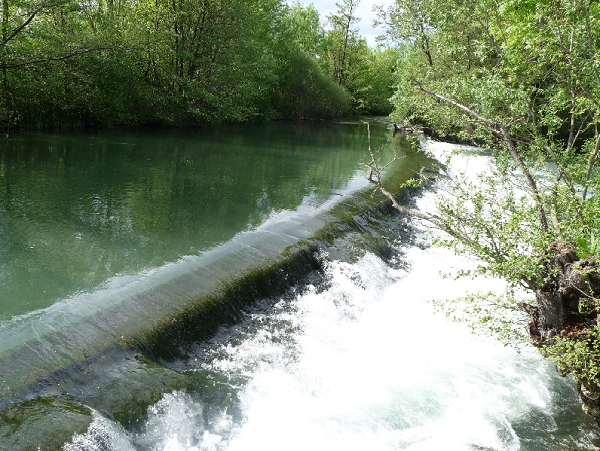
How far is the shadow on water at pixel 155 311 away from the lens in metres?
4.50

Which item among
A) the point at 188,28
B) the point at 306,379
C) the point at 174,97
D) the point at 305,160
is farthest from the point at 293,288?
the point at 188,28

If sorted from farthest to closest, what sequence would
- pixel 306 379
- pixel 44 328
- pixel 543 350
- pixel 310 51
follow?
1. pixel 310 51
2. pixel 306 379
3. pixel 44 328
4. pixel 543 350

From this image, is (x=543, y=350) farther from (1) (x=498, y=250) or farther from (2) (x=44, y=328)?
(2) (x=44, y=328)

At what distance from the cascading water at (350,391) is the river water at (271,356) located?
0.07 ft

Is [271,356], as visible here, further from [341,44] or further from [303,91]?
[341,44]

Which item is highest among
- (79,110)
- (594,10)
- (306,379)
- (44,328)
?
(594,10)

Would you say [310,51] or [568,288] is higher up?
[310,51]

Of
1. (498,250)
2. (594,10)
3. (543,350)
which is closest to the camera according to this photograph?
(543,350)

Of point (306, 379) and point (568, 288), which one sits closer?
point (568, 288)

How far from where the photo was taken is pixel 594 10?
21.5ft

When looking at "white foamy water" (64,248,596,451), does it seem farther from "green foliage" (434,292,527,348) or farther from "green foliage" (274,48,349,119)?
"green foliage" (274,48,349,119)

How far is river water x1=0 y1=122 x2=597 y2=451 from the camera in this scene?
4.79 metres

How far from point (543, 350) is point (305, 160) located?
15.0 metres

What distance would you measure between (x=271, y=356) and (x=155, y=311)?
1.57 meters
